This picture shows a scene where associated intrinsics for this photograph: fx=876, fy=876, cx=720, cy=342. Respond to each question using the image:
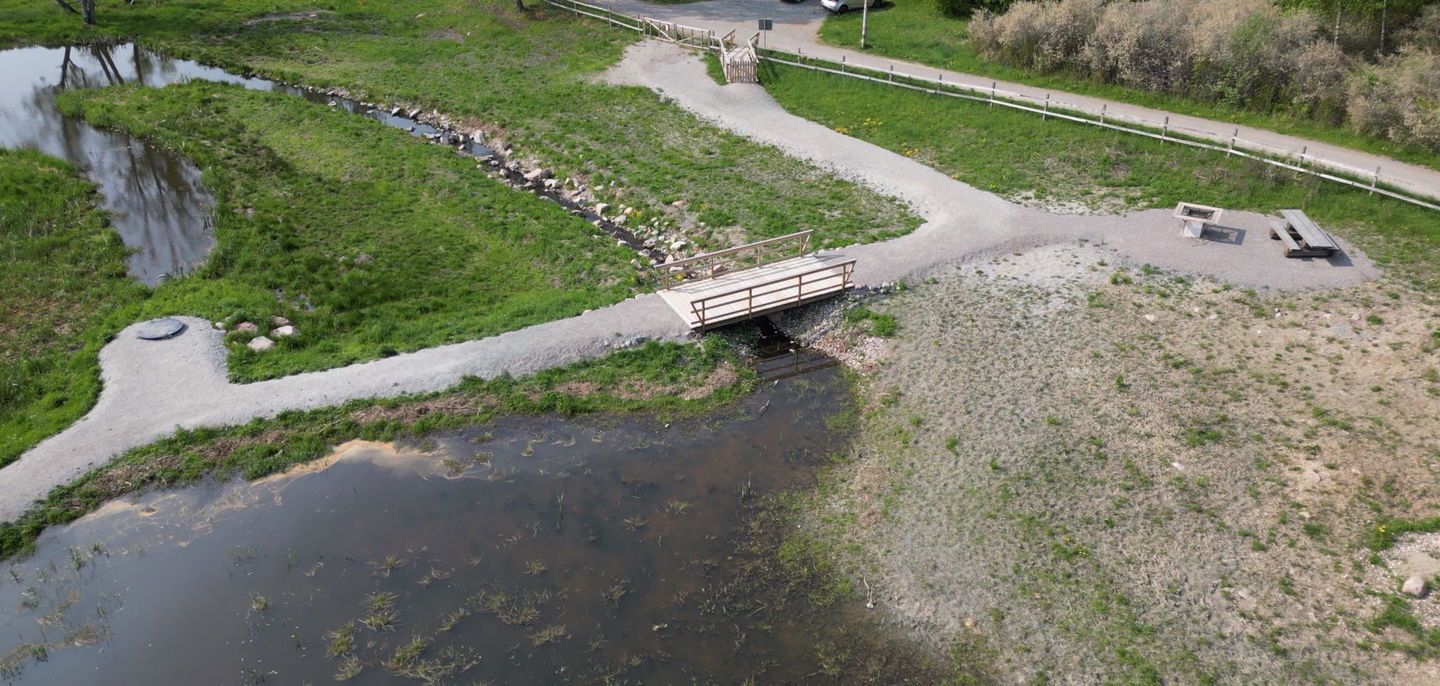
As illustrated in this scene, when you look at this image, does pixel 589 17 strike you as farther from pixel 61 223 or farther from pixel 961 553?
pixel 961 553

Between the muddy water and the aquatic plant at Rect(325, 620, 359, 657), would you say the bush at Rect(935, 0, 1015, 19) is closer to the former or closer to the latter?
the muddy water

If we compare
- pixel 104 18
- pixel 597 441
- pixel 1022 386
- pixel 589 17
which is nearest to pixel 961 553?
pixel 1022 386

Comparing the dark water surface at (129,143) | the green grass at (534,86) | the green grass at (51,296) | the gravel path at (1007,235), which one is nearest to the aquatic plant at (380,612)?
the green grass at (51,296)

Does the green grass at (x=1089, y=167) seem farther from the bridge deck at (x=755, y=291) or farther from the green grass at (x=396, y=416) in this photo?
the green grass at (x=396, y=416)

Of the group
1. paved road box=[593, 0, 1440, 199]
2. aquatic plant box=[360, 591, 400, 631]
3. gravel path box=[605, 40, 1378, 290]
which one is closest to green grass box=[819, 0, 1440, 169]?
paved road box=[593, 0, 1440, 199]

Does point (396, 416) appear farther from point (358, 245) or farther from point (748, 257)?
point (748, 257)

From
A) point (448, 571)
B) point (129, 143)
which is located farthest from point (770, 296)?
point (129, 143)

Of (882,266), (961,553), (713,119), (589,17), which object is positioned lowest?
(961,553)
